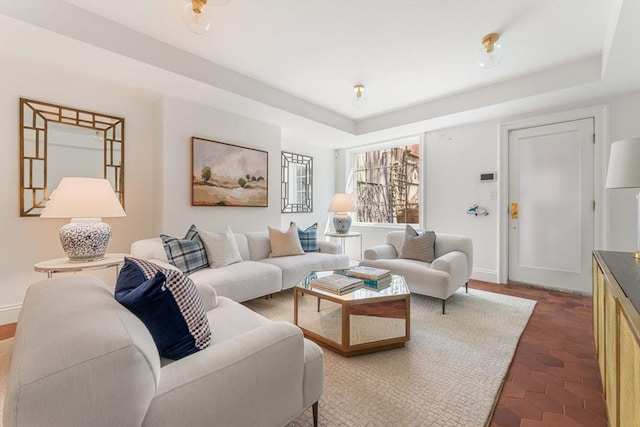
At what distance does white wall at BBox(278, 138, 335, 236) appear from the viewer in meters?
5.07

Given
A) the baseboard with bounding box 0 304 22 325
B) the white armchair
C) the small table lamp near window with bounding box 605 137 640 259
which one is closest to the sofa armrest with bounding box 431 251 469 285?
the white armchair

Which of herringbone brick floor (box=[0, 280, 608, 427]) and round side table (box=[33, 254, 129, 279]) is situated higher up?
round side table (box=[33, 254, 129, 279])

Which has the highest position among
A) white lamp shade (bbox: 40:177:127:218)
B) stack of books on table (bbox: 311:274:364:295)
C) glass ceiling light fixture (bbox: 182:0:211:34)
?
glass ceiling light fixture (bbox: 182:0:211:34)

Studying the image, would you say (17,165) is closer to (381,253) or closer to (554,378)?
(381,253)

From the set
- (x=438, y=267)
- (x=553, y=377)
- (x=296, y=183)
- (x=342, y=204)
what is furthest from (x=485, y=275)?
(x=296, y=183)

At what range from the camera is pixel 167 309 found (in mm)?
1008

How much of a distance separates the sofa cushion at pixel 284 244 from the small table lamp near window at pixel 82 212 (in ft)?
5.49

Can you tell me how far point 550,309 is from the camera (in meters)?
2.89

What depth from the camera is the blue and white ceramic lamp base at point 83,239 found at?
218 cm

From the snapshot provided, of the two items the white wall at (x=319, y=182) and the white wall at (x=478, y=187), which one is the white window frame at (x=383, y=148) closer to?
the white wall at (x=478, y=187)

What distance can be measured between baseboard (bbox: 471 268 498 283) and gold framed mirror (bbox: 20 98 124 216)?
15.1 ft

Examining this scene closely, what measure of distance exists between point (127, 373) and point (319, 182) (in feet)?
16.1

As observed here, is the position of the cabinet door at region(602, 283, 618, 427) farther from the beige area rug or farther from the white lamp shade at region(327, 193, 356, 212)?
the white lamp shade at region(327, 193, 356, 212)

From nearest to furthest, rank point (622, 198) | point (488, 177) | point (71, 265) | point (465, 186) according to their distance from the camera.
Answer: point (71, 265), point (622, 198), point (488, 177), point (465, 186)
